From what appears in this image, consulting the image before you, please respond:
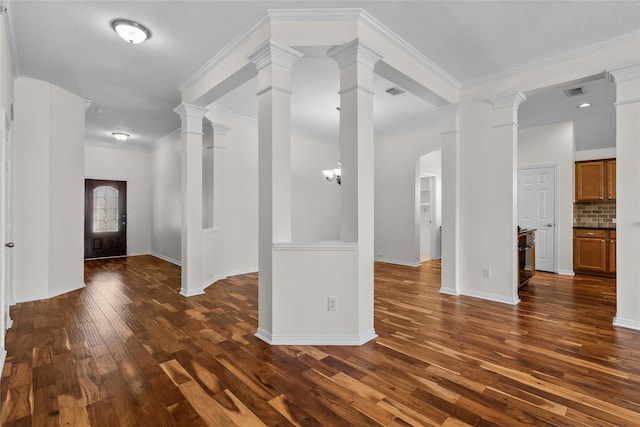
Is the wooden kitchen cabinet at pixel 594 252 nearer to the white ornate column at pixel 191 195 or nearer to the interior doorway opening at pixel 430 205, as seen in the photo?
the interior doorway opening at pixel 430 205

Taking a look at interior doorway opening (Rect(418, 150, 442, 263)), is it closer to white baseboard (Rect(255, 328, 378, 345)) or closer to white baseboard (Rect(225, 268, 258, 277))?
white baseboard (Rect(225, 268, 258, 277))

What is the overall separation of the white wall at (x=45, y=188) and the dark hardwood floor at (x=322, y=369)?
58cm

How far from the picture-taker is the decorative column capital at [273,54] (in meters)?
2.79

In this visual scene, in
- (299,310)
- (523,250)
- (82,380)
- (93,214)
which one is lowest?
(82,380)

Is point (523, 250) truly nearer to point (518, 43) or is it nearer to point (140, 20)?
point (518, 43)

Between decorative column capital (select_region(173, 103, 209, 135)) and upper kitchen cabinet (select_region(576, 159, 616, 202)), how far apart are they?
6.84 meters

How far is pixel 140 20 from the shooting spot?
Answer: 2895 millimetres

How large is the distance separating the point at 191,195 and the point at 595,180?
7.13m

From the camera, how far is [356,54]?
2.78m

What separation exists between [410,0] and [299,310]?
281 cm

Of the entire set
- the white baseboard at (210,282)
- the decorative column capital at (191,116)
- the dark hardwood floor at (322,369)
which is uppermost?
the decorative column capital at (191,116)

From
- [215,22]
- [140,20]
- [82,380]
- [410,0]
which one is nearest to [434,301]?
[410,0]

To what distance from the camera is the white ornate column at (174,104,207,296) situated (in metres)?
4.39

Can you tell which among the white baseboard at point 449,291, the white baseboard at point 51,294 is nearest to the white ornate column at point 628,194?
the white baseboard at point 449,291
